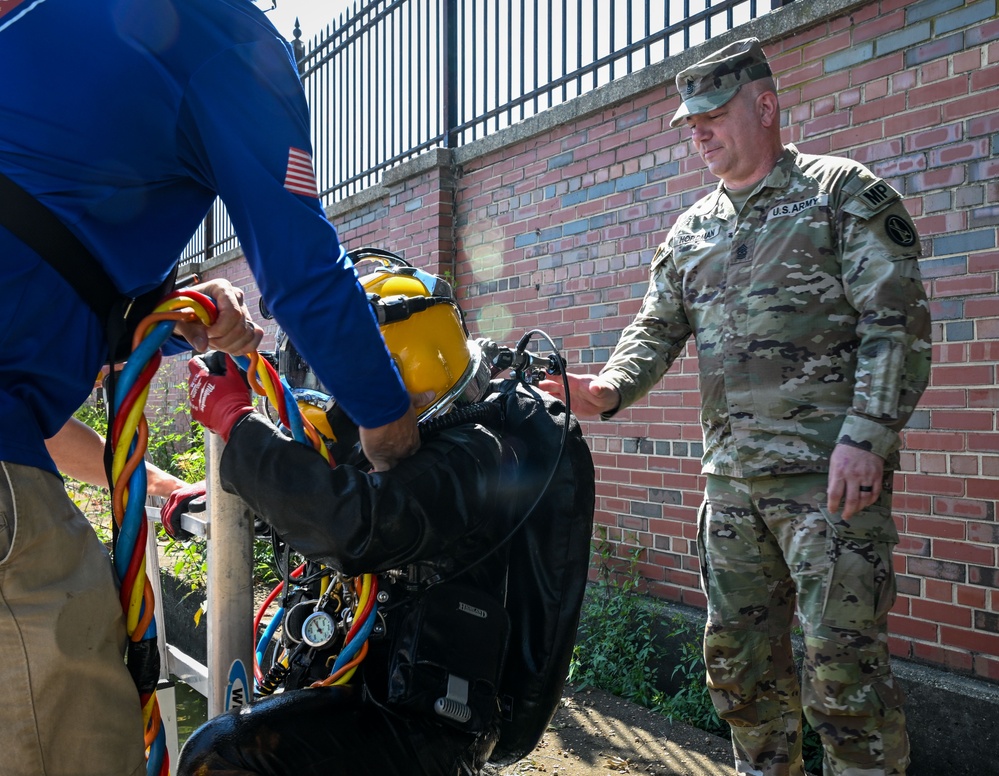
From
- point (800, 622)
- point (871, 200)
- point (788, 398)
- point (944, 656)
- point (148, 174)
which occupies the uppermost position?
point (871, 200)

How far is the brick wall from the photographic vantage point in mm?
3170

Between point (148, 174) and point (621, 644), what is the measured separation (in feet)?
11.2

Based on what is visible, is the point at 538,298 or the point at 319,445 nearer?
the point at 319,445

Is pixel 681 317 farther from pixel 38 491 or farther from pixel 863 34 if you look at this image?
pixel 38 491

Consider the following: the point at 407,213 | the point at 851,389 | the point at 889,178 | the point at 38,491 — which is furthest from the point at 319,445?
the point at 407,213

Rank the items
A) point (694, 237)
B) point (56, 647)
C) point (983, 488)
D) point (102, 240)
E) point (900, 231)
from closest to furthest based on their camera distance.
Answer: point (56, 647) → point (102, 240) → point (900, 231) → point (694, 237) → point (983, 488)

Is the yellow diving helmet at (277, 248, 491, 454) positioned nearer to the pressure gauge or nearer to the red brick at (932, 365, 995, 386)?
the pressure gauge

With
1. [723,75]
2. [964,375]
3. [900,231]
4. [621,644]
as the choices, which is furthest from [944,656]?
[723,75]

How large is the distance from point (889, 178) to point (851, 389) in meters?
1.26

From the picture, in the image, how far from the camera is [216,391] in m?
1.81

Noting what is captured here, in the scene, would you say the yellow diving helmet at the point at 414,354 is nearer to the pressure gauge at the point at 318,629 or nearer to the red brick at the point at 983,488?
the pressure gauge at the point at 318,629

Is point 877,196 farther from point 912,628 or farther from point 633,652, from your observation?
point 633,652

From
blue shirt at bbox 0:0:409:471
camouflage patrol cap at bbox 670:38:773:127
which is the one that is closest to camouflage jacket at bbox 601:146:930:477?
camouflage patrol cap at bbox 670:38:773:127

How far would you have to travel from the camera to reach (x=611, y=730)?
11.9ft
